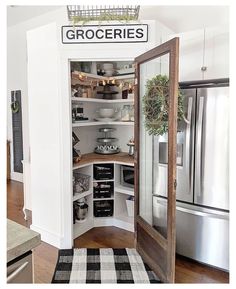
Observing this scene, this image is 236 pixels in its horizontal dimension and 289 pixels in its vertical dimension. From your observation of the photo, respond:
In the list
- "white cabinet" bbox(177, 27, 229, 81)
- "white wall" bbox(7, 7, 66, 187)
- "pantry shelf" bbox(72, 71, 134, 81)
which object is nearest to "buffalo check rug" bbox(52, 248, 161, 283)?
"white cabinet" bbox(177, 27, 229, 81)

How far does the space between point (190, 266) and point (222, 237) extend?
19.1 inches

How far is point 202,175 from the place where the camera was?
247cm

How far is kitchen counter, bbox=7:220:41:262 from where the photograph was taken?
1.07m

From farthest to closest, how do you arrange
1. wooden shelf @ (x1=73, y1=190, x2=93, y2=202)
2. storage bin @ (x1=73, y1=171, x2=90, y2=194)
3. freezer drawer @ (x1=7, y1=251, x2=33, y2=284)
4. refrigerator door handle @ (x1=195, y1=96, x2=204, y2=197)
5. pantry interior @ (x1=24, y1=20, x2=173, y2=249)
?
storage bin @ (x1=73, y1=171, x2=90, y2=194), wooden shelf @ (x1=73, y1=190, x2=93, y2=202), pantry interior @ (x1=24, y1=20, x2=173, y2=249), refrigerator door handle @ (x1=195, y1=96, x2=204, y2=197), freezer drawer @ (x1=7, y1=251, x2=33, y2=284)

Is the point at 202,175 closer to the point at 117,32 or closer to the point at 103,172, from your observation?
the point at 103,172

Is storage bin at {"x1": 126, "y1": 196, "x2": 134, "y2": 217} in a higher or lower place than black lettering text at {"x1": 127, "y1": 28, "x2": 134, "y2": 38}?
lower

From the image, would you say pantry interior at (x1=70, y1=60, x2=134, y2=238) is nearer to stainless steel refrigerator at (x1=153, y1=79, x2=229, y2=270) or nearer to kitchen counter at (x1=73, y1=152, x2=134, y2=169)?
kitchen counter at (x1=73, y1=152, x2=134, y2=169)

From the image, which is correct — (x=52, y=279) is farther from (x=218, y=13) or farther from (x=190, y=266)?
(x=218, y=13)

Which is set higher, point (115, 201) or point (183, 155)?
→ point (183, 155)

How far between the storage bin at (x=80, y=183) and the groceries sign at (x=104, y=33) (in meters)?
1.69

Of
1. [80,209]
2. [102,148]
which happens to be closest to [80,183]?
[80,209]

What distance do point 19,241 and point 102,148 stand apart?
2.75 metres

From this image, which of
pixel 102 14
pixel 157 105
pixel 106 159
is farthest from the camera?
pixel 106 159

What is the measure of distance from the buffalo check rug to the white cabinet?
2000mm
